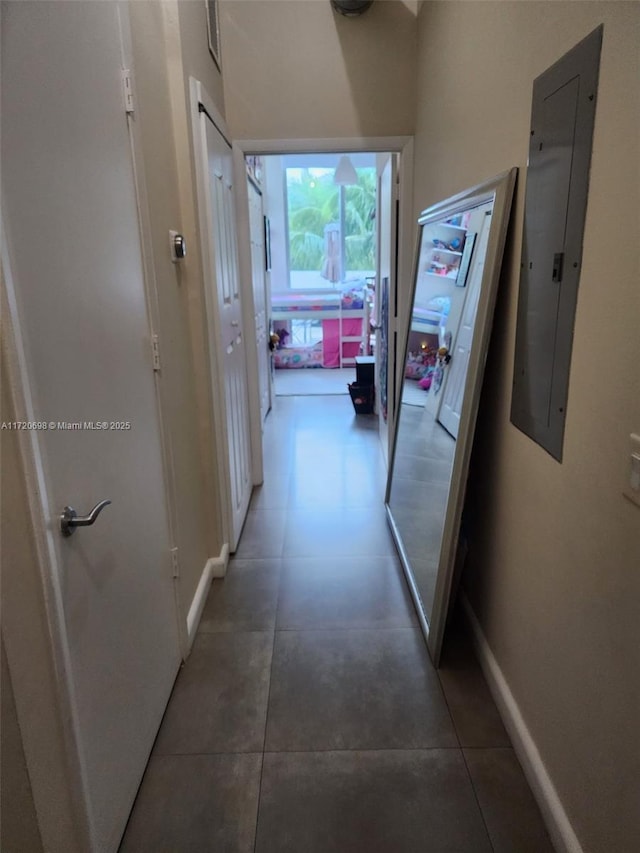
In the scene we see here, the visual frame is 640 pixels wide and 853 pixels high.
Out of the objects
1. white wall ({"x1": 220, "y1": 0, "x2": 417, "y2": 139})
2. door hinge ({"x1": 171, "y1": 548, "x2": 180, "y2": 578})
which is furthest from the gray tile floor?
white wall ({"x1": 220, "y1": 0, "x2": 417, "y2": 139})

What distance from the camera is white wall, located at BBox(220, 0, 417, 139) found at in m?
2.93

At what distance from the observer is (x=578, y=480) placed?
1.25 metres

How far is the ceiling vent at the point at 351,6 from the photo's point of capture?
9.30ft

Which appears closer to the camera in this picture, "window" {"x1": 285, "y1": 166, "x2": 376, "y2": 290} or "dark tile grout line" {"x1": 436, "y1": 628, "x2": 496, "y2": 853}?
"dark tile grout line" {"x1": 436, "y1": 628, "x2": 496, "y2": 853}

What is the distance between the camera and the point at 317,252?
317 inches

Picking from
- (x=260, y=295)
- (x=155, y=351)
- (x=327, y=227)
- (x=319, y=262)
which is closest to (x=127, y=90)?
(x=155, y=351)

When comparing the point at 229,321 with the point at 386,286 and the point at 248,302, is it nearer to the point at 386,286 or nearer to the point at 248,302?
the point at 248,302

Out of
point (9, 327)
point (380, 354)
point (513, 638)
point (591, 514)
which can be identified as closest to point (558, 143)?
point (591, 514)

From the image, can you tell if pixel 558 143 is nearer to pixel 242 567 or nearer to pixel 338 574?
pixel 338 574

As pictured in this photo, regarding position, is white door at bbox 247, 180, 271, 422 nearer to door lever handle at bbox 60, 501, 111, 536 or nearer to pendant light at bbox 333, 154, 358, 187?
pendant light at bbox 333, 154, 358, 187

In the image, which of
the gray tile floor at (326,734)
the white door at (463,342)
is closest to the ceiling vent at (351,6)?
the white door at (463,342)

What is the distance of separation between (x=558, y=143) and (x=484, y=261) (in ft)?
1.67

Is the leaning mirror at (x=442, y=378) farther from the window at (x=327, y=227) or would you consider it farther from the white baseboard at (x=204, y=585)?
the window at (x=327, y=227)

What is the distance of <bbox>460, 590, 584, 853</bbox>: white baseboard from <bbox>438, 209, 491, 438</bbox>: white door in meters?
0.81
